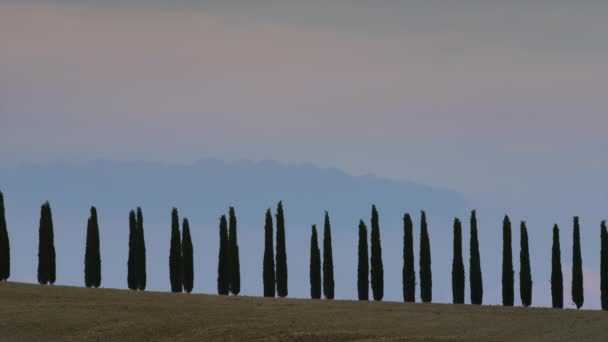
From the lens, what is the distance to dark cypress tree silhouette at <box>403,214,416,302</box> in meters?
69.9

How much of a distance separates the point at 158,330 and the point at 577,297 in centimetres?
3257

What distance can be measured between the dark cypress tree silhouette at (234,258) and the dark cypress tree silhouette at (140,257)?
493 cm

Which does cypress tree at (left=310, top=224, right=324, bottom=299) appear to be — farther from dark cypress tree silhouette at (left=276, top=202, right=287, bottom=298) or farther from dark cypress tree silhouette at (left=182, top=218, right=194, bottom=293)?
dark cypress tree silhouette at (left=182, top=218, right=194, bottom=293)

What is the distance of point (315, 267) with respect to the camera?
7012 cm

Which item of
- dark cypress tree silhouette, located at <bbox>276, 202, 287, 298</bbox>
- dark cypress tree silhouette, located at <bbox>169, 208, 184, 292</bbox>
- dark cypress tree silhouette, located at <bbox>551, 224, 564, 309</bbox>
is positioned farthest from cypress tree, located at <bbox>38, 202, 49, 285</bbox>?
dark cypress tree silhouette, located at <bbox>551, 224, 564, 309</bbox>

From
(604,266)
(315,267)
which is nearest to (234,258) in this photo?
(315,267)

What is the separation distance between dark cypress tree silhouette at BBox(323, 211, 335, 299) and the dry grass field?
522 cm

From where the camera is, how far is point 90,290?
62.0m

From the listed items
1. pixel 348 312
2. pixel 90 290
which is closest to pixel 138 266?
pixel 90 290

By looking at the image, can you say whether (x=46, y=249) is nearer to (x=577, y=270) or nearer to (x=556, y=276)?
(x=556, y=276)

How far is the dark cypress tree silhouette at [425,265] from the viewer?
2746 inches

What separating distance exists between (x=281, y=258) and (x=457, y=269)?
1021 centimetres

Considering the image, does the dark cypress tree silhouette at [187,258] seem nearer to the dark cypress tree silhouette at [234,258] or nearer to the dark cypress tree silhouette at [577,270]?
the dark cypress tree silhouette at [234,258]

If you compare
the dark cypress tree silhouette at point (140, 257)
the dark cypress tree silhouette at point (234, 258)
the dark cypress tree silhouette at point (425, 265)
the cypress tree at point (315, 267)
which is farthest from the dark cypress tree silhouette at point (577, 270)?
the dark cypress tree silhouette at point (140, 257)
